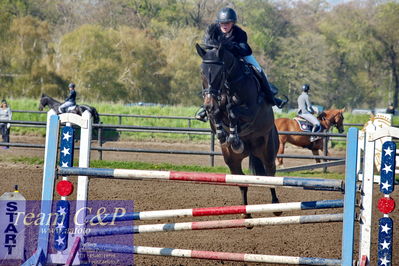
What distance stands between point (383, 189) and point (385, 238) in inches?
15.5

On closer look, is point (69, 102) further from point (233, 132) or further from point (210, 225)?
point (210, 225)

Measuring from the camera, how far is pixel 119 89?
4316 centimetres

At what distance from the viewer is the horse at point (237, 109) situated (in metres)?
7.30

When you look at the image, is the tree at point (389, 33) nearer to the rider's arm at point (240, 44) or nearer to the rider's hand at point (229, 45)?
the rider's arm at point (240, 44)

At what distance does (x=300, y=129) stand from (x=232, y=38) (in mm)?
8733

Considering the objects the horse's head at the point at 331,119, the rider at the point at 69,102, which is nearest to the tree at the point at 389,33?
the horse's head at the point at 331,119

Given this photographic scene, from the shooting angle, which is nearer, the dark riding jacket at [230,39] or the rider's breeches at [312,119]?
the dark riding jacket at [230,39]

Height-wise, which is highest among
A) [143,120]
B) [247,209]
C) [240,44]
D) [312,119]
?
[240,44]

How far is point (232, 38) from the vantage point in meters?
7.95

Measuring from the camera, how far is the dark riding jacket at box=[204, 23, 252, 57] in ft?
25.0

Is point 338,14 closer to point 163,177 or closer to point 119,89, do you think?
point 119,89

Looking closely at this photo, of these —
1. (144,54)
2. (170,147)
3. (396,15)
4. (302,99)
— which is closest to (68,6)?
(144,54)

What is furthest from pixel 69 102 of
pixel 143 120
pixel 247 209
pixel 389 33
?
pixel 389 33

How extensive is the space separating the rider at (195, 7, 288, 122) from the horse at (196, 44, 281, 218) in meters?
0.12
